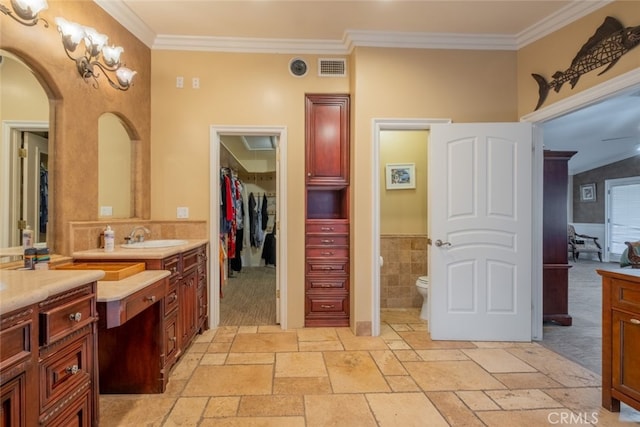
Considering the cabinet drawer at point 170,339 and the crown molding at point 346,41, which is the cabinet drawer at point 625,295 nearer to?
the crown molding at point 346,41

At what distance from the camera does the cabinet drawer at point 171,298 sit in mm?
2141

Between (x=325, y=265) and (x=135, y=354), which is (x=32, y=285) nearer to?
(x=135, y=354)

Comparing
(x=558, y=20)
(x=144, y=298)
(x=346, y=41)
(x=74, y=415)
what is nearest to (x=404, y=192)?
(x=346, y=41)

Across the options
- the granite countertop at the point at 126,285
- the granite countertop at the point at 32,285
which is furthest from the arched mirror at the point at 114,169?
the granite countertop at the point at 32,285

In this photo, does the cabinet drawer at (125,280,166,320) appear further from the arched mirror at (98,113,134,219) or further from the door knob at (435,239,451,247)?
the door knob at (435,239,451,247)

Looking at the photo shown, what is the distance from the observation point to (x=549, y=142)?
6.43m

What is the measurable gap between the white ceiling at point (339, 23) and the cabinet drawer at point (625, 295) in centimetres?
159

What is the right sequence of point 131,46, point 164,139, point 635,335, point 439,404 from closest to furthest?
point 635,335 → point 439,404 → point 131,46 → point 164,139

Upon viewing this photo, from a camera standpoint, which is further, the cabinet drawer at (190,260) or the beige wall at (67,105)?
the cabinet drawer at (190,260)

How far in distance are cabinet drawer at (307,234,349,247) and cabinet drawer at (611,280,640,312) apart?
1.99 m

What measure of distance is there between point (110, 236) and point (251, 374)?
1424 millimetres

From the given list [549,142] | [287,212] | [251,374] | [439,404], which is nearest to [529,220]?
[439,404]

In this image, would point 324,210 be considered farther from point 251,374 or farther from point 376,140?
point 251,374

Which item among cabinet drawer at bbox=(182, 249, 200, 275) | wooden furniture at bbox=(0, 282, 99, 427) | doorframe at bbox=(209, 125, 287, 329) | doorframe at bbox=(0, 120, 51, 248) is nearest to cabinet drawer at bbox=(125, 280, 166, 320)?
wooden furniture at bbox=(0, 282, 99, 427)
